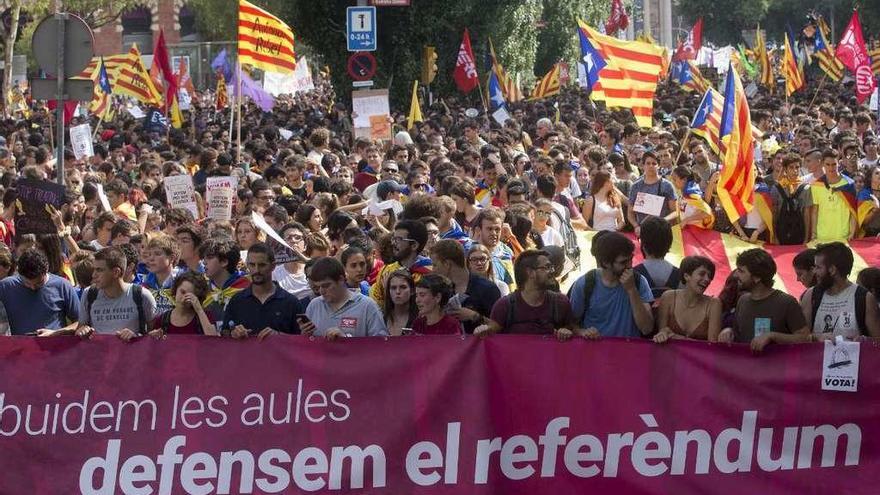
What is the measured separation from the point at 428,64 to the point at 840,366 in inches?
1042

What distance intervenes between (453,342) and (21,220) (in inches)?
161

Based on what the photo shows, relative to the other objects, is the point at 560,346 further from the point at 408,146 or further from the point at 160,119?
the point at 160,119

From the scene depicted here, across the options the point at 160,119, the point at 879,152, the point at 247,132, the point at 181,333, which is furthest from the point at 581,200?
the point at 247,132

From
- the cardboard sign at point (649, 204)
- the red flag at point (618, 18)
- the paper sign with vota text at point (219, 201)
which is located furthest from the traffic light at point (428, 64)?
the cardboard sign at point (649, 204)

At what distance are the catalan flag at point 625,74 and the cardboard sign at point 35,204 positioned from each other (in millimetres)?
7567

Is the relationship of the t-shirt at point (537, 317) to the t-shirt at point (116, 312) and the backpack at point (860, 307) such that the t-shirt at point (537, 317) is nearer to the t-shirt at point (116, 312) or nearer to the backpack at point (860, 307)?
the backpack at point (860, 307)

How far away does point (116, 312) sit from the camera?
330 inches

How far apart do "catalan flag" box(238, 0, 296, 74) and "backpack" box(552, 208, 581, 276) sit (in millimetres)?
6541

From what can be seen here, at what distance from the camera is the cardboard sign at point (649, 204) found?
12305 mm

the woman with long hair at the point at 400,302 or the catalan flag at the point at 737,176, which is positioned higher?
the catalan flag at the point at 737,176

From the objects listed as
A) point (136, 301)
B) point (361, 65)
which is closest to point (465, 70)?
point (361, 65)

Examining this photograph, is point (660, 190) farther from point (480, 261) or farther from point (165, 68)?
point (165, 68)

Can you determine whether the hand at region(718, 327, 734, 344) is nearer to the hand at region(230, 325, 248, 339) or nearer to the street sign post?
the hand at region(230, 325, 248, 339)

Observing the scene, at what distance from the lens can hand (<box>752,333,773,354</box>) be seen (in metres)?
7.29
